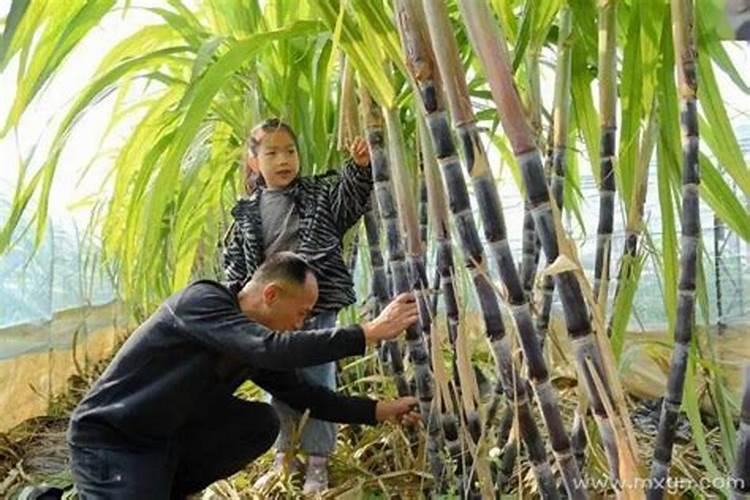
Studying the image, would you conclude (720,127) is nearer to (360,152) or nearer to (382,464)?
(360,152)

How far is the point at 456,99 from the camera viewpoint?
1.33 ft

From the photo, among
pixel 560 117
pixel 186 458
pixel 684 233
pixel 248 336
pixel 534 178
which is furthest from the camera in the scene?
pixel 186 458

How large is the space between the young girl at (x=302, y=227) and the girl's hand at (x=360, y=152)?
4cm

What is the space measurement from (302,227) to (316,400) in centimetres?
21

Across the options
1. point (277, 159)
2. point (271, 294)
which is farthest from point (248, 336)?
point (277, 159)

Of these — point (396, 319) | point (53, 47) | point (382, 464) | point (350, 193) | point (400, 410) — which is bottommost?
point (382, 464)

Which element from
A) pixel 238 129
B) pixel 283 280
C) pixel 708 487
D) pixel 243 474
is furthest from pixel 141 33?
pixel 708 487

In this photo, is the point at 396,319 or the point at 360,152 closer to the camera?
the point at 396,319

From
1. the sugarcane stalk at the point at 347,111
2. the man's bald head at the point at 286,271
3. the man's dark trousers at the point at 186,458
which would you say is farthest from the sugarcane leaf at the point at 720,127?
the man's dark trousers at the point at 186,458

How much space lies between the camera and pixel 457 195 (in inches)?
18.2

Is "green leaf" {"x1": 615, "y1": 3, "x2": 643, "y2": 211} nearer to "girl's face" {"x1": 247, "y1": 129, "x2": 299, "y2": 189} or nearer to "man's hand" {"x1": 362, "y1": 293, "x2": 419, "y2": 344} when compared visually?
"man's hand" {"x1": 362, "y1": 293, "x2": 419, "y2": 344}

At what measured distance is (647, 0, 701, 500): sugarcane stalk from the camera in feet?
1.54

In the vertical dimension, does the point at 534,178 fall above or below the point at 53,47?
below

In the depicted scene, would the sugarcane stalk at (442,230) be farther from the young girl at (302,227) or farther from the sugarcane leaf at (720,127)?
the young girl at (302,227)
